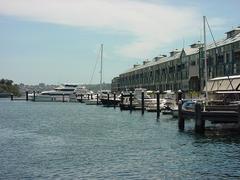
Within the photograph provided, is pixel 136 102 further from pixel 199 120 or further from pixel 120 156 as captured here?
pixel 120 156

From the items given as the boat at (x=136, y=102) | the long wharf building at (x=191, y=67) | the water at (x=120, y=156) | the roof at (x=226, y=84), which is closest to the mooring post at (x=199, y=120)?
the water at (x=120, y=156)

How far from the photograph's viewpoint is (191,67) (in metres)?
133

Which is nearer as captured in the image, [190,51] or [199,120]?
[199,120]

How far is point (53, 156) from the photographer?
3709 cm

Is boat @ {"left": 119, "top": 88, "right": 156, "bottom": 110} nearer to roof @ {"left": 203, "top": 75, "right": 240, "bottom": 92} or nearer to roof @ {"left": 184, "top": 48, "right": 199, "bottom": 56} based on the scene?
roof @ {"left": 184, "top": 48, "right": 199, "bottom": 56}

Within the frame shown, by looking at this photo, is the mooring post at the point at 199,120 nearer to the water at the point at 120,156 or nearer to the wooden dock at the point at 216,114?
the wooden dock at the point at 216,114

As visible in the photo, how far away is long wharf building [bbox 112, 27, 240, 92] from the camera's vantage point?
107125 mm

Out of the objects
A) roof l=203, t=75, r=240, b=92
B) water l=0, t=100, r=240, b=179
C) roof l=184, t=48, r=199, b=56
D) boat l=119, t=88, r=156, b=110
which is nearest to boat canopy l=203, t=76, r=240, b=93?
roof l=203, t=75, r=240, b=92

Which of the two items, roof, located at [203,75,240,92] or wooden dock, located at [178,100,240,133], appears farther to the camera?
roof, located at [203,75,240,92]

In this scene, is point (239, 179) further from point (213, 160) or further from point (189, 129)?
point (189, 129)

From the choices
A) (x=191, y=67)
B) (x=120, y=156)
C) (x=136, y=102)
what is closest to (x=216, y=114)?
(x=120, y=156)

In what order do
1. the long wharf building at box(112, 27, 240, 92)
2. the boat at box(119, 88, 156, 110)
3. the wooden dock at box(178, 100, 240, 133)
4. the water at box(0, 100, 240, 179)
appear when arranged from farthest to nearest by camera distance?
the boat at box(119, 88, 156, 110), the long wharf building at box(112, 27, 240, 92), the wooden dock at box(178, 100, 240, 133), the water at box(0, 100, 240, 179)

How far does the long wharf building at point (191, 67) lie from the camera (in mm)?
107125

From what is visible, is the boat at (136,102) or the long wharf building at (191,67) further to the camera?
the boat at (136,102)
